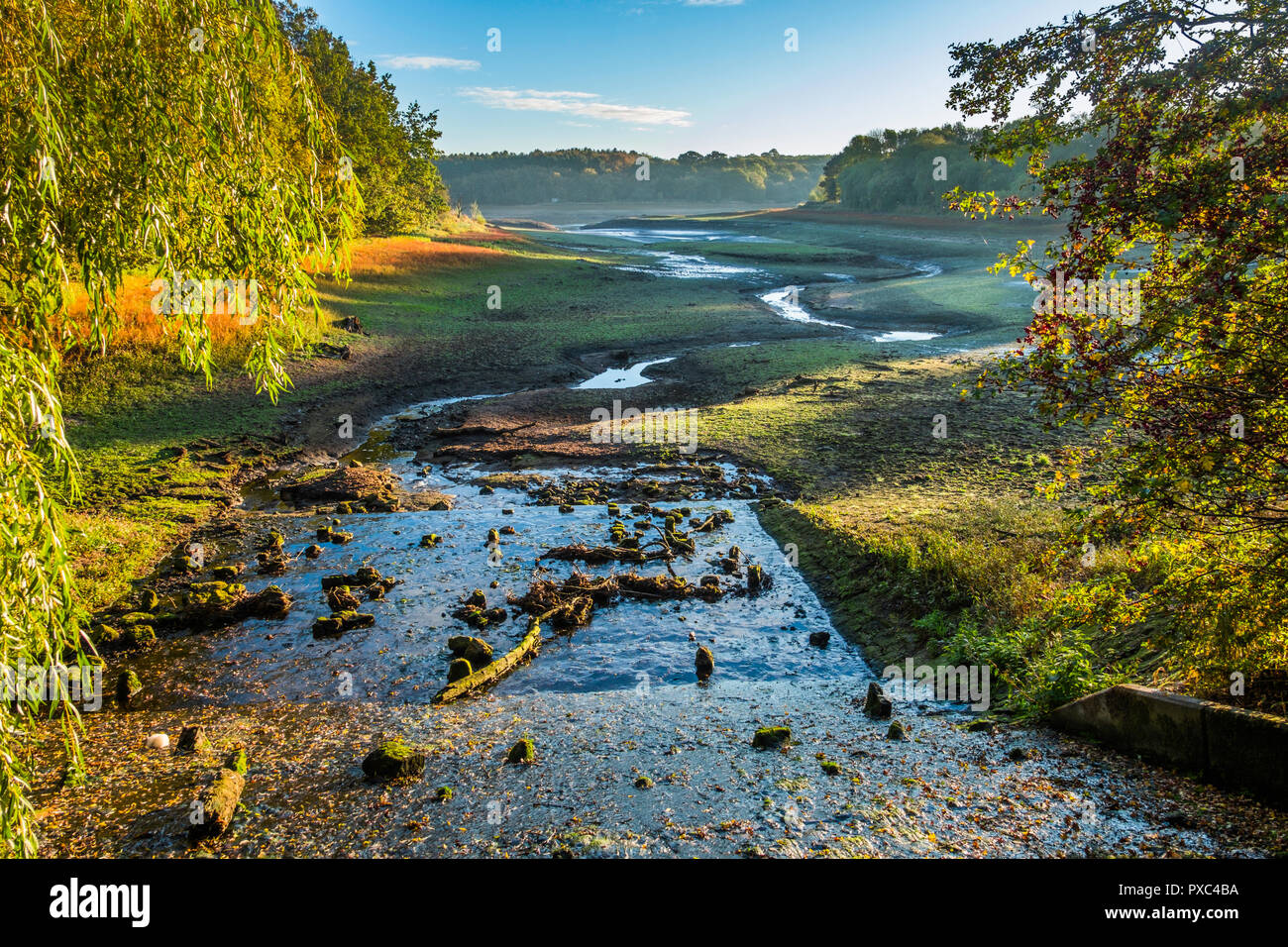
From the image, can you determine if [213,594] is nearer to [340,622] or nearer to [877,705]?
[340,622]

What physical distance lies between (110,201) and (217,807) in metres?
4.41

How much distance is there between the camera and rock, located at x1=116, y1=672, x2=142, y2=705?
827cm

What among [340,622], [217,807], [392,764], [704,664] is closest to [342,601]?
[340,622]

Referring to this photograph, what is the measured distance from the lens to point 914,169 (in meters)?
78.6

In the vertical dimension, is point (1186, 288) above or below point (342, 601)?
above

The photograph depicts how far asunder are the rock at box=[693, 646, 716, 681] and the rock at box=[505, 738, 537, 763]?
2505 millimetres

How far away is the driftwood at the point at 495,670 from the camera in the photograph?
8344 mm

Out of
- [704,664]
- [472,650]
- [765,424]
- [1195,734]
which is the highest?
[765,424]

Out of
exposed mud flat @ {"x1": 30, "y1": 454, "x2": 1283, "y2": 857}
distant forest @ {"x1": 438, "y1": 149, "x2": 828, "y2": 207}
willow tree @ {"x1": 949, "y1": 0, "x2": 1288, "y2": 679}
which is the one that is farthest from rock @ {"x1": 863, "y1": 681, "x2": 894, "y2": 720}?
distant forest @ {"x1": 438, "y1": 149, "x2": 828, "y2": 207}

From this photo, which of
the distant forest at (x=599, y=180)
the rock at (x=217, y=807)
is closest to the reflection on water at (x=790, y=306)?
the rock at (x=217, y=807)

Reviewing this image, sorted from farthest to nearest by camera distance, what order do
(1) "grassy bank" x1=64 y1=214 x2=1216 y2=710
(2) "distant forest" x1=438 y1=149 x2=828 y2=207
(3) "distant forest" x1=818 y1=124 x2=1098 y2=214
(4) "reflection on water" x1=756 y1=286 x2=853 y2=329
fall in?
1. (2) "distant forest" x1=438 y1=149 x2=828 y2=207
2. (3) "distant forest" x1=818 y1=124 x2=1098 y2=214
3. (4) "reflection on water" x1=756 y1=286 x2=853 y2=329
4. (1) "grassy bank" x1=64 y1=214 x2=1216 y2=710

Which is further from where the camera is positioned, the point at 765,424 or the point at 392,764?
the point at 765,424

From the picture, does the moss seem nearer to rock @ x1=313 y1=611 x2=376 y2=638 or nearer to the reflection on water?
rock @ x1=313 y1=611 x2=376 y2=638
